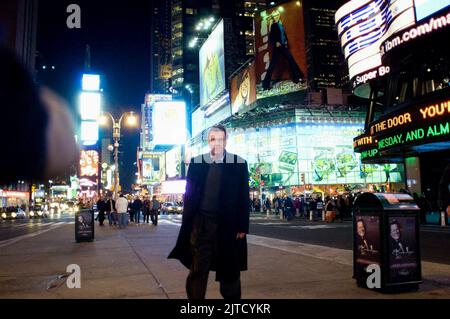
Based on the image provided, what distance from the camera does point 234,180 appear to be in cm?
463

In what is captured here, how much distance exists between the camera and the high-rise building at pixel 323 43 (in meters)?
97.1

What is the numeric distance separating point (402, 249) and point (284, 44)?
5002cm

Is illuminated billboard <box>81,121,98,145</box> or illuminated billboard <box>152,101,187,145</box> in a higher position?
illuminated billboard <box>152,101,187,145</box>

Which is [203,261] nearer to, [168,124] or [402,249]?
[402,249]

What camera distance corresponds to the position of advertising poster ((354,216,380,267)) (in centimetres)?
578

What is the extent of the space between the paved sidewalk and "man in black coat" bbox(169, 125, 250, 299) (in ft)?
4.11

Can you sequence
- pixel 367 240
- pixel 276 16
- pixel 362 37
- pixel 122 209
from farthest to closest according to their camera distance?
pixel 276 16 → pixel 362 37 → pixel 122 209 → pixel 367 240

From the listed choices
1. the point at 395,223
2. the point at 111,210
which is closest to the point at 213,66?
the point at 111,210

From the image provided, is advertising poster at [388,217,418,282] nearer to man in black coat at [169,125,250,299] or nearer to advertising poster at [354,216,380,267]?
advertising poster at [354,216,380,267]

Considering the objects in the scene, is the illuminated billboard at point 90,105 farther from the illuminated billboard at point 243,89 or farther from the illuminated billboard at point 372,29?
the illuminated billboard at point 243,89

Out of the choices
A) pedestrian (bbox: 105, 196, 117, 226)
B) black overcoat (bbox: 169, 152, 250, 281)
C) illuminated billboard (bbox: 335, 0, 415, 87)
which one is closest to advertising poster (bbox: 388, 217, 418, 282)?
black overcoat (bbox: 169, 152, 250, 281)

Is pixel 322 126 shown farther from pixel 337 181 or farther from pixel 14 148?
pixel 14 148

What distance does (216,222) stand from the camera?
450 centimetres

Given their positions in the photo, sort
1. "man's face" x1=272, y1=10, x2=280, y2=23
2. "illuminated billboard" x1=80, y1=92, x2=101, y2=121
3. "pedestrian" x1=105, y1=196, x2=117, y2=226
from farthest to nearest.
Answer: "man's face" x1=272, y1=10, x2=280, y2=23 < "illuminated billboard" x1=80, y1=92, x2=101, y2=121 < "pedestrian" x1=105, y1=196, x2=117, y2=226
